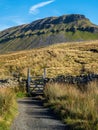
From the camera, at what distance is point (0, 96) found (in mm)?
16750

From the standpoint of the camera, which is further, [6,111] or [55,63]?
[55,63]

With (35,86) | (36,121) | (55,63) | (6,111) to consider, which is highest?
(55,63)

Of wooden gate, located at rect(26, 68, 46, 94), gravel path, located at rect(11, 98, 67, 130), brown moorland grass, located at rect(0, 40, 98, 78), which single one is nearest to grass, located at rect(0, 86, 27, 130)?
gravel path, located at rect(11, 98, 67, 130)

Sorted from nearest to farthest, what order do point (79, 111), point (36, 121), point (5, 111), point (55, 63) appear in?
point (79, 111), point (36, 121), point (5, 111), point (55, 63)

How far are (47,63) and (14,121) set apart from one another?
4973 centimetres

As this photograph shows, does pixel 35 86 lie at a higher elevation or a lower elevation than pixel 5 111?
higher

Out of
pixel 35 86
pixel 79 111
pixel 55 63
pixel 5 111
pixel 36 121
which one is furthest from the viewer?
pixel 55 63

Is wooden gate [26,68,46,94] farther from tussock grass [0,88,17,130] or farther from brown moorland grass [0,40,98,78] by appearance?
brown moorland grass [0,40,98,78]

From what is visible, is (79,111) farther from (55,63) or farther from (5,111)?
(55,63)

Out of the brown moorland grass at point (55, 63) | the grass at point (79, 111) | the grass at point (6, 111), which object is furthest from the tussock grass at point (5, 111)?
the brown moorland grass at point (55, 63)

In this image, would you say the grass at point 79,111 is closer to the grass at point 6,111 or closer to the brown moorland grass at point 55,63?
the grass at point 6,111

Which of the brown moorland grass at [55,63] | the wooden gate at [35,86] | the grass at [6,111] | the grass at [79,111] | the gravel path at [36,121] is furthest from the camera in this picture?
the brown moorland grass at [55,63]

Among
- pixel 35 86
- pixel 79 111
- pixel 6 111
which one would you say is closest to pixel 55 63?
pixel 35 86

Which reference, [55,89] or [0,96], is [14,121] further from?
[55,89]
